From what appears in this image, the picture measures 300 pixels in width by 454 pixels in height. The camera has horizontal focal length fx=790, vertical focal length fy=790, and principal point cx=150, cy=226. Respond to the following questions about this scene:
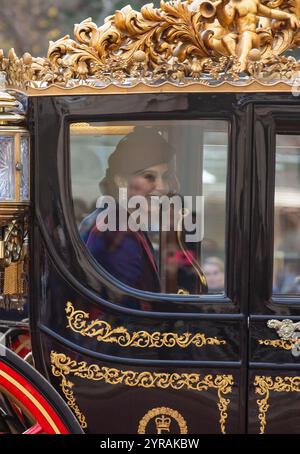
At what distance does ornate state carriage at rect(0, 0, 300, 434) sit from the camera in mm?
2607

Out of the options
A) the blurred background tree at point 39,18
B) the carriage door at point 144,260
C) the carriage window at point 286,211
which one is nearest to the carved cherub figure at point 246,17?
the carriage door at point 144,260

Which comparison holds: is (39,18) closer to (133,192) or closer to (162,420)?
(133,192)

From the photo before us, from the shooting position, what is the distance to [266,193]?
8.63 feet

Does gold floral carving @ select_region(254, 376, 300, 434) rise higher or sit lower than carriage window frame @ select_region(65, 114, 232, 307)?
lower

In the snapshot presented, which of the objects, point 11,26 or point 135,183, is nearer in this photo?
point 135,183

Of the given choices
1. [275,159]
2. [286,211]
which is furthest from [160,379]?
[275,159]

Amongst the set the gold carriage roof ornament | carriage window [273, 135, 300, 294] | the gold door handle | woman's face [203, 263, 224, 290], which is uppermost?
the gold carriage roof ornament

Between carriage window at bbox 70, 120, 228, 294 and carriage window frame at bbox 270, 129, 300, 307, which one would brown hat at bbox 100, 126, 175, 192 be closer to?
carriage window at bbox 70, 120, 228, 294

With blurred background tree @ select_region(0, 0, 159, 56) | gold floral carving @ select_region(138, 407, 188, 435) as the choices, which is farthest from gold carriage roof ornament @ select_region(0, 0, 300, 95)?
blurred background tree @ select_region(0, 0, 159, 56)

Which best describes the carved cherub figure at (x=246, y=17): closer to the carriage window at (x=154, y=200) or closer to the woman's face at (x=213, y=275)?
the carriage window at (x=154, y=200)

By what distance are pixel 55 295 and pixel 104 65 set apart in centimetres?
79

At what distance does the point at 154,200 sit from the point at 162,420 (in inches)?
29.2
